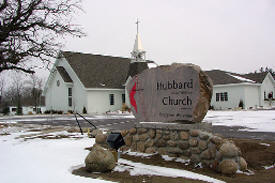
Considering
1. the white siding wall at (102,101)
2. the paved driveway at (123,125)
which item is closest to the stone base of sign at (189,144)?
the paved driveway at (123,125)

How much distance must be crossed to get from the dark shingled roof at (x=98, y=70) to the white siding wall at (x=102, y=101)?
30.7 inches

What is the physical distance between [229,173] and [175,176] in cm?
115

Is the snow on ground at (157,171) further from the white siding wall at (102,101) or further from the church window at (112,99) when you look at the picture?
the church window at (112,99)

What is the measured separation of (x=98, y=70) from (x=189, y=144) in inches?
1271

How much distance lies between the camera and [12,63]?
11297mm

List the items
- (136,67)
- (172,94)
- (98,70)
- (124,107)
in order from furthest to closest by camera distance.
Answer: (98,70) < (136,67) < (124,107) < (172,94)

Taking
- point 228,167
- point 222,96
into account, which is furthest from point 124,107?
point 228,167

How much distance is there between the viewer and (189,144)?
7180 mm

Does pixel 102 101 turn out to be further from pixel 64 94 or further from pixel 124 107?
pixel 64 94

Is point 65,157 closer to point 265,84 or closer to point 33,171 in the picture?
point 33,171

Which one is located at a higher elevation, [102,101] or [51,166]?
[102,101]

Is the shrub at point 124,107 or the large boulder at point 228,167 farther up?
the shrub at point 124,107

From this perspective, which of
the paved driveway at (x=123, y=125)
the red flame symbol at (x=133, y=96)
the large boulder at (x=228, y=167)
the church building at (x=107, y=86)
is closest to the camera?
the large boulder at (x=228, y=167)

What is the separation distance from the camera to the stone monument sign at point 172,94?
725 centimetres
